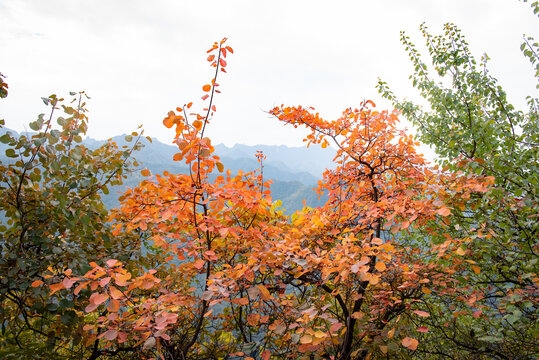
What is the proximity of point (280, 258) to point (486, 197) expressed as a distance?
6.51 ft

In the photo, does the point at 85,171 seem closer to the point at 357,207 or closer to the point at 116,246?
the point at 116,246

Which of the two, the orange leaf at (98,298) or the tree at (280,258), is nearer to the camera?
the orange leaf at (98,298)

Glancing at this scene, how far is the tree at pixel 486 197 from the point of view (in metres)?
2.81

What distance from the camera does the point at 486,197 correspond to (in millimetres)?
2645

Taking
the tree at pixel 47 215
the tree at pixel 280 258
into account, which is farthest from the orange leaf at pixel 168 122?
the tree at pixel 47 215

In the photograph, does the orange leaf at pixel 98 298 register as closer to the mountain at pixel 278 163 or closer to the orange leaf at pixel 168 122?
the orange leaf at pixel 168 122

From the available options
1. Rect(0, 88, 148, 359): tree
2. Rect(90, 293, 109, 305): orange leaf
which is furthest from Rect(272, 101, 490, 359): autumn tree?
Rect(0, 88, 148, 359): tree

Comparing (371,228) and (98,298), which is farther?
(371,228)

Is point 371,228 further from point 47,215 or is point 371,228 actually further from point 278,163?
point 278,163

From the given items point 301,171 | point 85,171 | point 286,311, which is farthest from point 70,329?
point 301,171

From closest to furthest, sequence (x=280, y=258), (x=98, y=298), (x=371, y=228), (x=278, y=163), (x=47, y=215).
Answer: (x=98, y=298) → (x=280, y=258) → (x=47, y=215) → (x=371, y=228) → (x=278, y=163)

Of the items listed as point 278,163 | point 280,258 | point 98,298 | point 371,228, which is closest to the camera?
point 98,298

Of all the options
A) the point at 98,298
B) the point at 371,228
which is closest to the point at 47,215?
the point at 98,298

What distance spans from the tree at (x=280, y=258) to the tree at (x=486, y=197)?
0.31m
